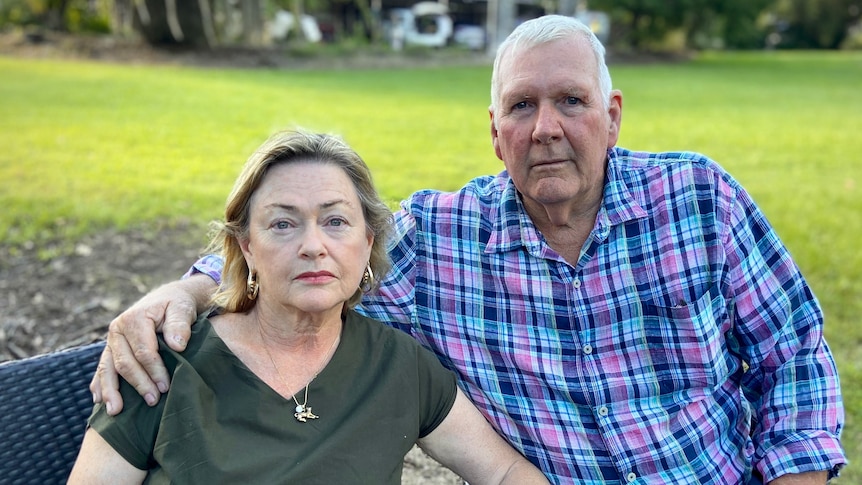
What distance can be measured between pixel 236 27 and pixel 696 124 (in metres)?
23.4

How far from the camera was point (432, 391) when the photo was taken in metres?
2.18

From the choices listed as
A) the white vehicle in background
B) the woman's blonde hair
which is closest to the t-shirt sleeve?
the woman's blonde hair

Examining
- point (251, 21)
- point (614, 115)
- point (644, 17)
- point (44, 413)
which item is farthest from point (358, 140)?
point (644, 17)

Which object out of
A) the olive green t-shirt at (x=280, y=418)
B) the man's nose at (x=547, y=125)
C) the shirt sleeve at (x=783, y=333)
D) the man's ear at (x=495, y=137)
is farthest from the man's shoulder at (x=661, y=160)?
the olive green t-shirt at (x=280, y=418)

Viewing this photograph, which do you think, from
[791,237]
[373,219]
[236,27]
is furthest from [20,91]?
[236,27]

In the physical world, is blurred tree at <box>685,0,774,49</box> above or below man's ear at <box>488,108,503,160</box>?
below

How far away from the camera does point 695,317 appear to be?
228 cm

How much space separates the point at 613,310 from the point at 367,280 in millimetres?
734

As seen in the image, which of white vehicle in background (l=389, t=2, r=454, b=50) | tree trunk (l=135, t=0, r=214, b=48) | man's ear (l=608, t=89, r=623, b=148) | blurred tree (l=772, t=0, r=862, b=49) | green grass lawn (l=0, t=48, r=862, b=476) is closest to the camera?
man's ear (l=608, t=89, r=623, b=148)

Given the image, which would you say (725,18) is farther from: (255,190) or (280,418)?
(280,418)

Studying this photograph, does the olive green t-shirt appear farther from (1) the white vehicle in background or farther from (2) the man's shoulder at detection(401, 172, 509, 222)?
(1) the white vehicle in background

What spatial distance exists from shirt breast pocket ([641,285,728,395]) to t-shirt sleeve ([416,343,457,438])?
60cm

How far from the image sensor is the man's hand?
1.92m

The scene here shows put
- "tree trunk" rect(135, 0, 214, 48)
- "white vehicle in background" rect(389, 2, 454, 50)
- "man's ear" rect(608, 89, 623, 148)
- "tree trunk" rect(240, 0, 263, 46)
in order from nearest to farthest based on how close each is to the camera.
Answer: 1. "man's ear" rect(608, 89, 623, 148)
2. "tree trunk" rect(135, 0, 214, 48)
3. "tree trunk" rect(240, 0, 263, 46)
4. "white vehicle in background" rect(389, 2, 454, 50)
